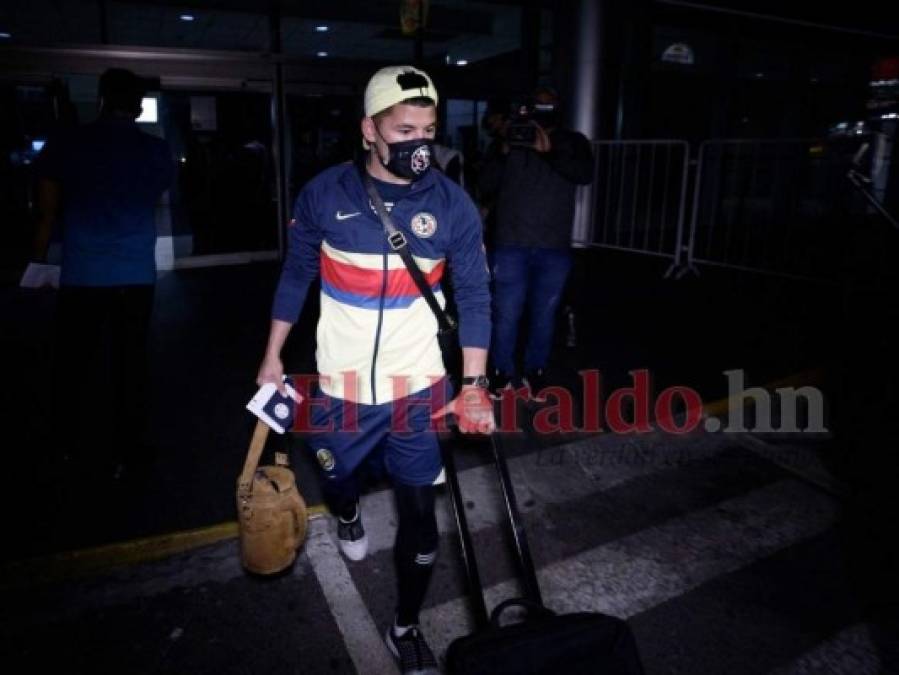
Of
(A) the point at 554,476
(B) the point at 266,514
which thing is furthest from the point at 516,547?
(A) the point at 554,476

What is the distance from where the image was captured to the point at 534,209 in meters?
4.79

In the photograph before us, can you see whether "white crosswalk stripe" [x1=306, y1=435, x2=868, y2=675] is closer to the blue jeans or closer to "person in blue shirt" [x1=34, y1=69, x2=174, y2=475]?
the blue jeans

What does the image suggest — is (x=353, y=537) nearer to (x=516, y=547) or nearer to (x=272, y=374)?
(x=272, y=374)

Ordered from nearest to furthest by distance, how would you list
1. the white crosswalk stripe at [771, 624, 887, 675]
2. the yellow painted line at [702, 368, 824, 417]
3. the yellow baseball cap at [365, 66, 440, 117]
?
the yellow baseball cap at [365, 66, 440, 117], the white crosswalk stripe at [771, 624, 887, 675], the yellow painted line at [702, 368, 824, 417]

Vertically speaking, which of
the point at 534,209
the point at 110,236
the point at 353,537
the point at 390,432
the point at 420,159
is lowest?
the point at 353,537

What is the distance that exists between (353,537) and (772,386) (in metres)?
3.86

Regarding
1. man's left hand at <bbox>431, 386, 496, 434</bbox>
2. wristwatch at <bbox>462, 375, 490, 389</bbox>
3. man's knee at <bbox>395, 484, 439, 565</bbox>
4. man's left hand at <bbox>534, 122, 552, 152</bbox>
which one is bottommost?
man's knee at <bbox>395, 484, 439, 565</bbox>

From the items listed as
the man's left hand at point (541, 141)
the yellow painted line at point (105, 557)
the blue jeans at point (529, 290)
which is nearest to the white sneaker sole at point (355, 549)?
the yellow painted line at point (105, 557)

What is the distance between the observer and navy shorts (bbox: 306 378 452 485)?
2527mm

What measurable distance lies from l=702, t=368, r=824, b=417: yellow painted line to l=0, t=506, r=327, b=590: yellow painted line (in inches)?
136

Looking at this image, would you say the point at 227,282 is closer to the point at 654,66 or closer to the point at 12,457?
the point at 12,457

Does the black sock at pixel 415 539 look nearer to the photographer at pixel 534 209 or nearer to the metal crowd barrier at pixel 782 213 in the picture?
the photographer at pixel 534 209

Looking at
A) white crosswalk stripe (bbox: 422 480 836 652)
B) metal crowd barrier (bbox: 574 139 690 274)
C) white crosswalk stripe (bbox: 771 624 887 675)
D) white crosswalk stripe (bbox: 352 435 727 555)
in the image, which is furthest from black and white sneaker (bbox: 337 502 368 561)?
metal crowd barrier (bbox: 574 139 690 274)

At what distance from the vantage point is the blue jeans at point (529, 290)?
490 centimetres
